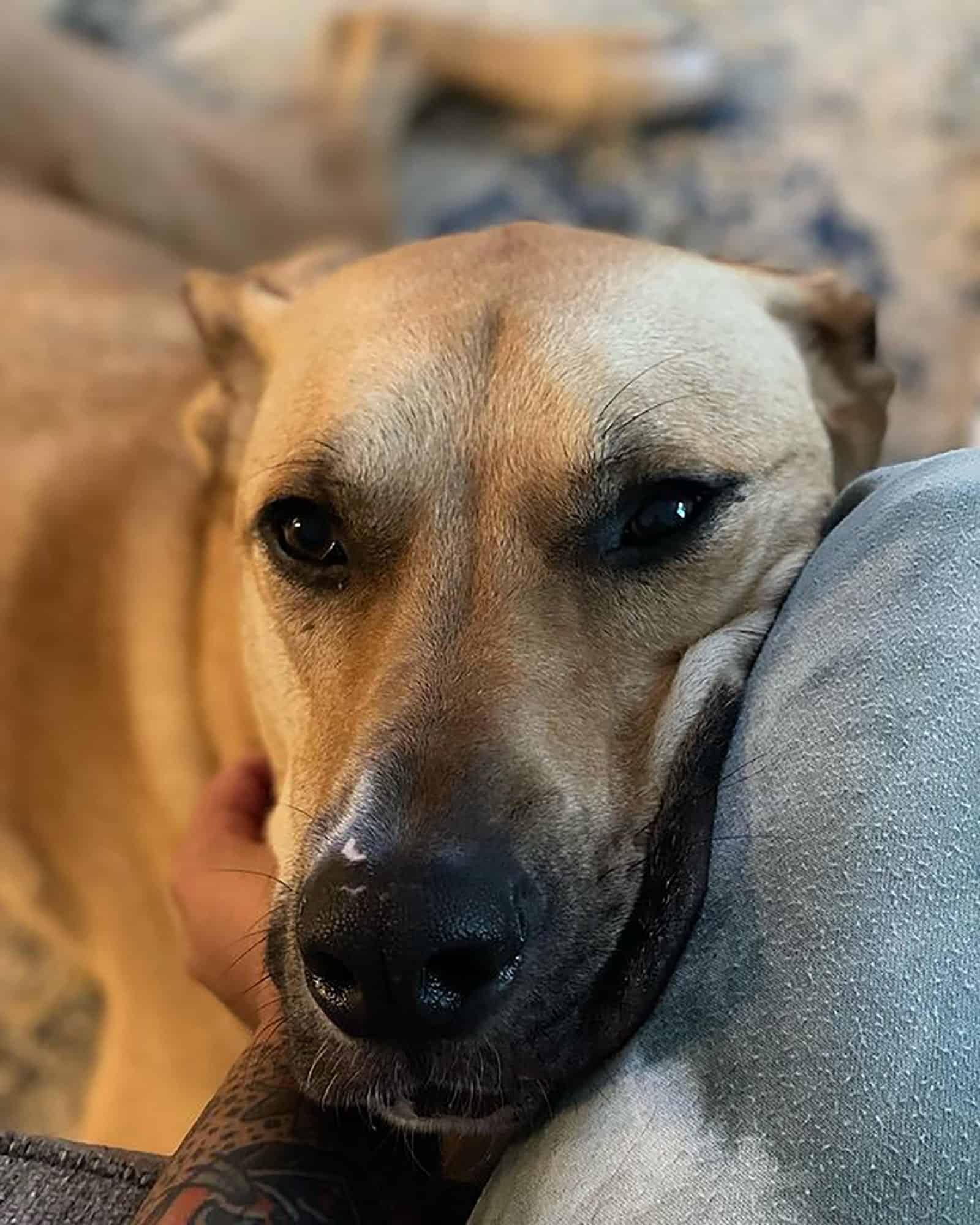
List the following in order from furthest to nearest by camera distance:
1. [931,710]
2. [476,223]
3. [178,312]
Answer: [476,223] < [178,312] < [931,710]

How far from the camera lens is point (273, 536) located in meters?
1.36

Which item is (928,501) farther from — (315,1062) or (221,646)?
(221,646)

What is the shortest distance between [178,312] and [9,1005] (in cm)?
125

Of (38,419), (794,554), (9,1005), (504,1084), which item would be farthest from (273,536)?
(9,1005)

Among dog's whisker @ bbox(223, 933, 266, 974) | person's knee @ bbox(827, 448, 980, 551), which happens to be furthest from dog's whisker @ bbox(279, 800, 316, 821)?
person's knee @ bbox(827, 448, 980, 551)

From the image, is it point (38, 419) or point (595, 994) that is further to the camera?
point (38, 419)

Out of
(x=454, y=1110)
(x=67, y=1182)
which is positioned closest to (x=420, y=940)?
(x=454, y=1110)

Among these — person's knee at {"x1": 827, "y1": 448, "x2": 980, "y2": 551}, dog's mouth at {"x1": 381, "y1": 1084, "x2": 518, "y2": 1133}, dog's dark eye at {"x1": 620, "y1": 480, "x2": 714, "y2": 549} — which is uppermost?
person's knee at {"x1": 827, "y1": 448, "x2": 980, "y2": 551}

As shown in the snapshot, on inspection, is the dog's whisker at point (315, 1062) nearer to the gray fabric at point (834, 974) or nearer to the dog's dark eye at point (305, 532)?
the gray fabric at point (834, 974)

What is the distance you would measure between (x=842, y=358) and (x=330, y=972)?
1.00 meters

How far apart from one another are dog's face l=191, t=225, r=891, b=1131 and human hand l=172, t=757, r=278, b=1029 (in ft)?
0.33

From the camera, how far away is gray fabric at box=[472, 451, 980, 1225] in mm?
759

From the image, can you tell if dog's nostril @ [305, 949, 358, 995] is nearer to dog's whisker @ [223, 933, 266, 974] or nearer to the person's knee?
dog's whisker @ [223, 933, 266, 974]

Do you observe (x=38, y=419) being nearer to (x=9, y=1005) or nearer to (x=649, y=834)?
(x=9, y=1005)
